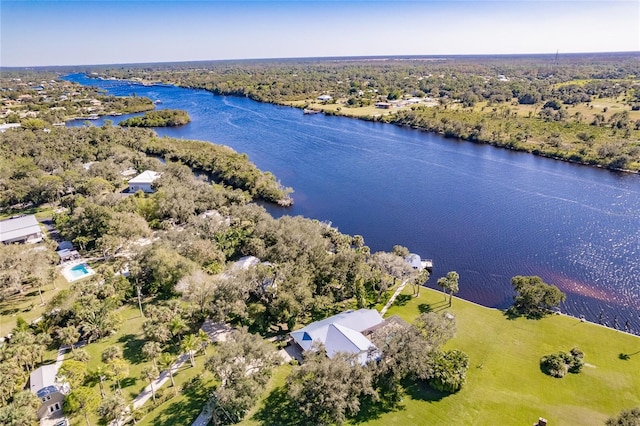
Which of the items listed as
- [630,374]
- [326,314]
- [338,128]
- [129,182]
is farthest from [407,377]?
[338,128]

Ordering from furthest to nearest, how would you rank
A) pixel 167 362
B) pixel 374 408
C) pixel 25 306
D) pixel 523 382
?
1. pixel 25 306
2. pixel 523 382
3. pixel 167 362
4. pixel 374 408

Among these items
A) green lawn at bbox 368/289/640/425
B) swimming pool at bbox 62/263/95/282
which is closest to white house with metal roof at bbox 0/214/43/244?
swimming pool at bbox 62/263/95/282

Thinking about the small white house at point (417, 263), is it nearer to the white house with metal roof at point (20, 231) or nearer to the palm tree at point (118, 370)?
the palm tree at point (118, 370)

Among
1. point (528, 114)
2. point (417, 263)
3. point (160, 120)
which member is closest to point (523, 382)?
point (417, 263)

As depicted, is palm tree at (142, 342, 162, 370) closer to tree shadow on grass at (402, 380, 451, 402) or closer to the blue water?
tree shadow on grass at (402, 380, 451, 402)

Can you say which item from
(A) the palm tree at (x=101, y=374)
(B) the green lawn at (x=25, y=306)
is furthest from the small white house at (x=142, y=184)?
(A) the palm tree at (x=101, y=374)

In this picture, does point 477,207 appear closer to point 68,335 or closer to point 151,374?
point 151,374

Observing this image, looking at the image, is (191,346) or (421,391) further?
(191,346)

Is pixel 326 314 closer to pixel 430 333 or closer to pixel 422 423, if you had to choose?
pixel 430 333
